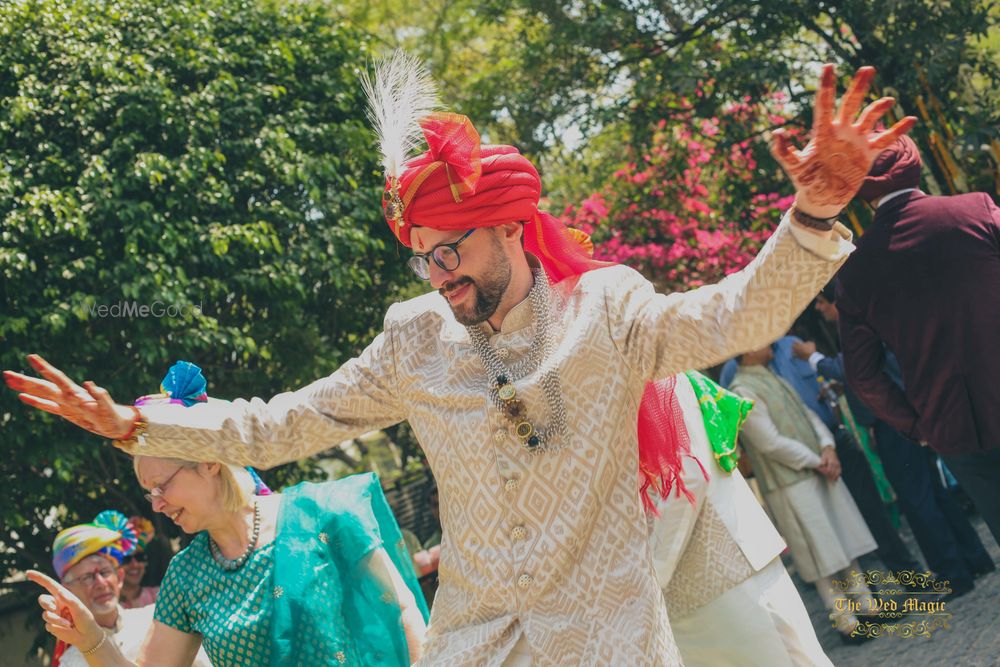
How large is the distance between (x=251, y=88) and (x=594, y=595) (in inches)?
247

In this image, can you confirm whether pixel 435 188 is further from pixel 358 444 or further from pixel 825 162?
pixel 358 444

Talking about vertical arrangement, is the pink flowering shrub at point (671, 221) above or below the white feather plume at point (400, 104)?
below

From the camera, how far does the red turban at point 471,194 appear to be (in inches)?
107

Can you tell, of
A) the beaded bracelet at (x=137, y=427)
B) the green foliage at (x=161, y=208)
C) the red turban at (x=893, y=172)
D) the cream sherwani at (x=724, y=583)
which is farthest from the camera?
the green foliage at (x=161, y=208)

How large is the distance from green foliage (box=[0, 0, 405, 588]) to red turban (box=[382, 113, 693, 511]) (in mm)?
4331

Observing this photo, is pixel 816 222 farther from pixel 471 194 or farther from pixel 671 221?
pixel 671 221

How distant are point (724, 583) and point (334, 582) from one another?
138cm

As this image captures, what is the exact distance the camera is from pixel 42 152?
Result: 6957 millimetres

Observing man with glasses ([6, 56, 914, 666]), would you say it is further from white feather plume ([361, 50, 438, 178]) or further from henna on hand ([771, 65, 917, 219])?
henna on hand ([771, 65, 917, 219])

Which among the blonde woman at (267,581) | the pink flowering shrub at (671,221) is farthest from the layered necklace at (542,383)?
the pink flowering shrub at (671,221)

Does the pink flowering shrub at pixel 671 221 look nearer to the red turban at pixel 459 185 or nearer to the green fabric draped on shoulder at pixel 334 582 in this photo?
the green fabric draped on shoulder at pixel 334 582

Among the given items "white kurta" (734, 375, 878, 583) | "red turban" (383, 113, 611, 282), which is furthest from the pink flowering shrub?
"red turban" (383, 113, 611, 282)

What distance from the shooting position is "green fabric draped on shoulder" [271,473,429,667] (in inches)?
152

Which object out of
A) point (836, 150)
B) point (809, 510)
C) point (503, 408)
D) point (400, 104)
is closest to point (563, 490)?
point (503, 408)
